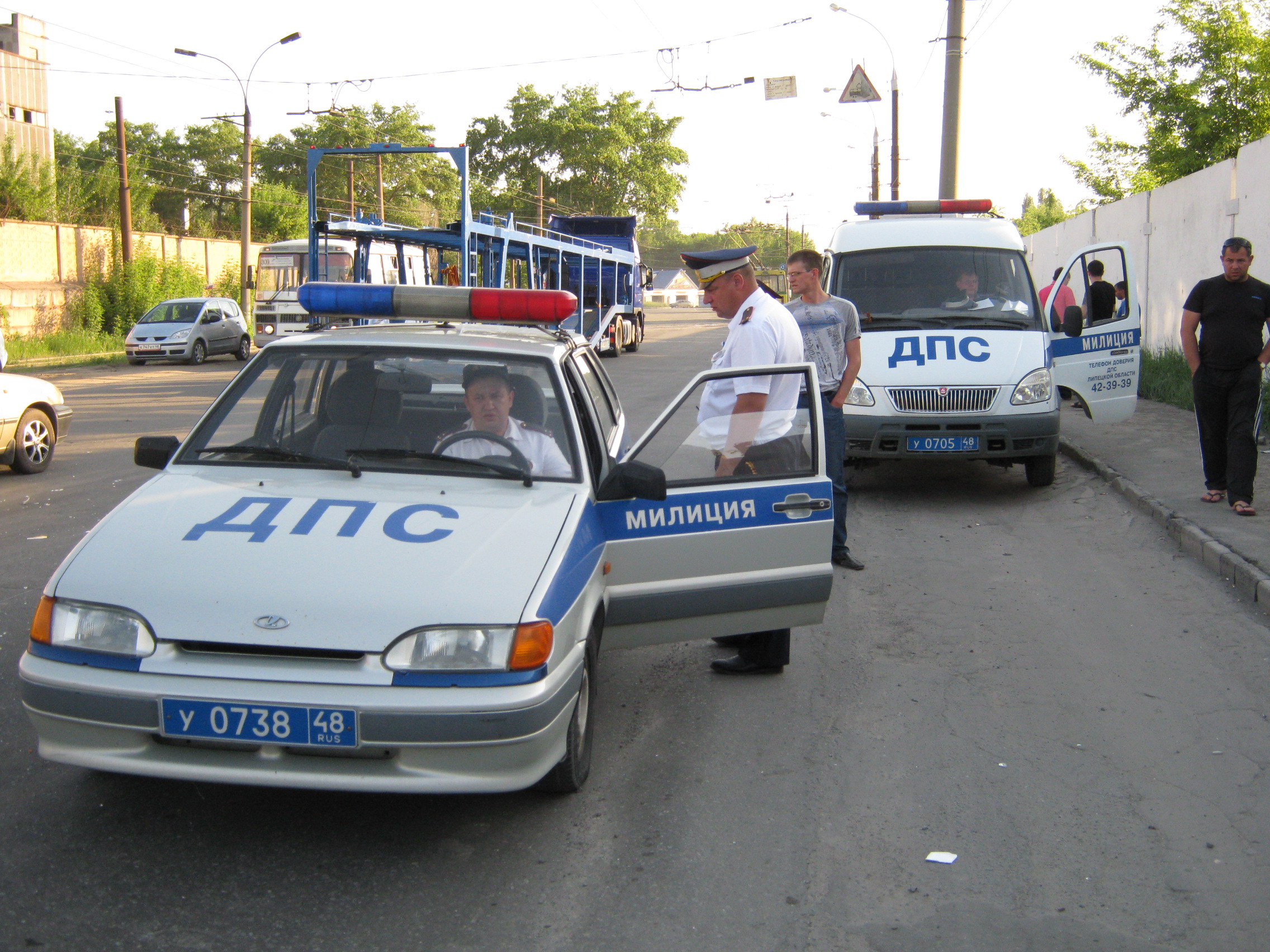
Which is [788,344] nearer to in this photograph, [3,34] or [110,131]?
[3,34]

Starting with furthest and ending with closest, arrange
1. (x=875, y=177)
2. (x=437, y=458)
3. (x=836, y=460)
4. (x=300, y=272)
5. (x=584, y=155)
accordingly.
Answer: (x=584, y=155)
(x=875, y=177)
(x=300, y=272)
(x=836, y=460)
(x=437, y=458)

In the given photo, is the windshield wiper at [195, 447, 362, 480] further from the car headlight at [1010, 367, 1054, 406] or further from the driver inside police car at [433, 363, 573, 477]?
the car headlight at [1010, 367, 1054, 406]

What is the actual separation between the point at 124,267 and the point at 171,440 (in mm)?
31501

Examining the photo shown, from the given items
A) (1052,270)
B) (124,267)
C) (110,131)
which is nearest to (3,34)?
(110,131)

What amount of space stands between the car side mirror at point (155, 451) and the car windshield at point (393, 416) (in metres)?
0.19

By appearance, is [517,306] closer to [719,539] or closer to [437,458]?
[437,458]

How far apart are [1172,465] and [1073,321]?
179 cm

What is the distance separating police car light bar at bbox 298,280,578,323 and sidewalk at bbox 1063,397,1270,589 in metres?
4.54

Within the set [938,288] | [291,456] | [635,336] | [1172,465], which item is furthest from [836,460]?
[635,336]

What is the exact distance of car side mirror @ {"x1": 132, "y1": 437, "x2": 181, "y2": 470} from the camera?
4.36 meters

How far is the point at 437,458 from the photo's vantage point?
13.4 feet

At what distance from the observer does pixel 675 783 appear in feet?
12.8

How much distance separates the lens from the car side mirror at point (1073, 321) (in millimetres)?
9305

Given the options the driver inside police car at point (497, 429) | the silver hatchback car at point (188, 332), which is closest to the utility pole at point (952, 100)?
the driver inside police car at point (497, 429)
